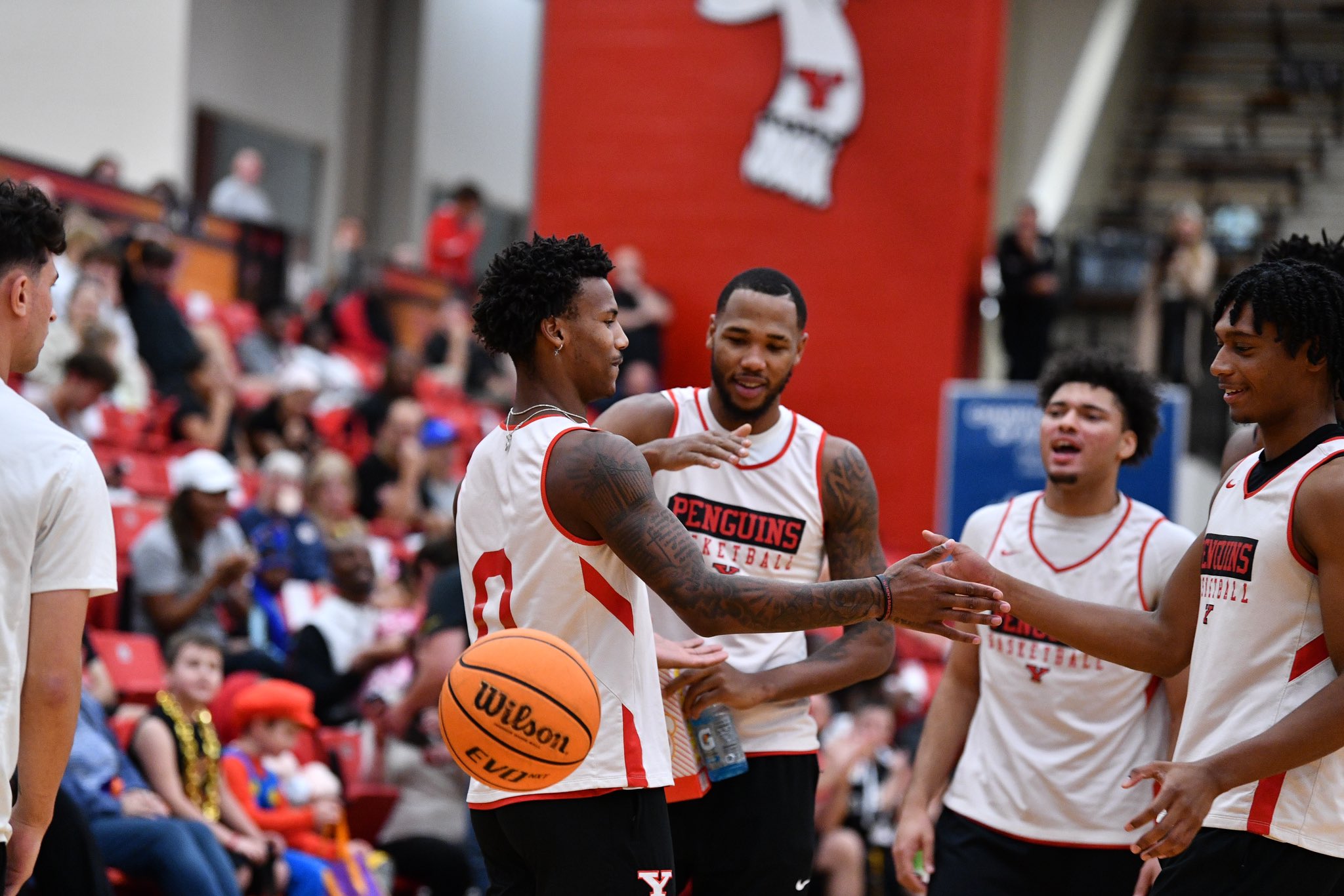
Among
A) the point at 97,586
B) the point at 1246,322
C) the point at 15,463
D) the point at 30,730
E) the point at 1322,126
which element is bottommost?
the point at 30,730

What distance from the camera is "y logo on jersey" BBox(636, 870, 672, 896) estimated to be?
3.55 meters

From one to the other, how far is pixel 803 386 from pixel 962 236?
7.05 ft

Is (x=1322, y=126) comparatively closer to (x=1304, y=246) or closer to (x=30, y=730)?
(x=1304, y=246)

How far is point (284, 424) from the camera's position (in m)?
12.1

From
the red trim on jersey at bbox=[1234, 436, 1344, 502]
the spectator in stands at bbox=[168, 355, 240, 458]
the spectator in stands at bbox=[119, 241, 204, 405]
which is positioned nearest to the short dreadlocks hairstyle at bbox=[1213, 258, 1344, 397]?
the red trim on jersey at bbox=[1234, 436, 1344, 502]

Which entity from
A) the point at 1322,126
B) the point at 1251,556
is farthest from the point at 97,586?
the point at 1322,126

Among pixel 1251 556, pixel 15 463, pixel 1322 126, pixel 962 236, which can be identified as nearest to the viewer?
pixel 15 463

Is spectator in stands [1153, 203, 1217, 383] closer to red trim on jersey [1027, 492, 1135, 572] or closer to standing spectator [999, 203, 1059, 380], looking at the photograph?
standing spectator [999, 203, 1059, 380]

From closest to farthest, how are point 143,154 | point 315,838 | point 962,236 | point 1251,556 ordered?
point 1251,556 < point 315,838 < point 962,236 < point 143,154

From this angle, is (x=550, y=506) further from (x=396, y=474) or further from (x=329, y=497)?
(x=396, y=474)

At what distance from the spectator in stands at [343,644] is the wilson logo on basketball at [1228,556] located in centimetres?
531

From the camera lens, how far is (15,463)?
3387 millimetres

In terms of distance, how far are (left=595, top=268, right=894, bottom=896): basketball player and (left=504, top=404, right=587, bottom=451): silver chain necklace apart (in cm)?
77

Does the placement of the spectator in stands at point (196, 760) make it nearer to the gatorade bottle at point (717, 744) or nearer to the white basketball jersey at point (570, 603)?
the gatorade bottle at point (717, 744)
